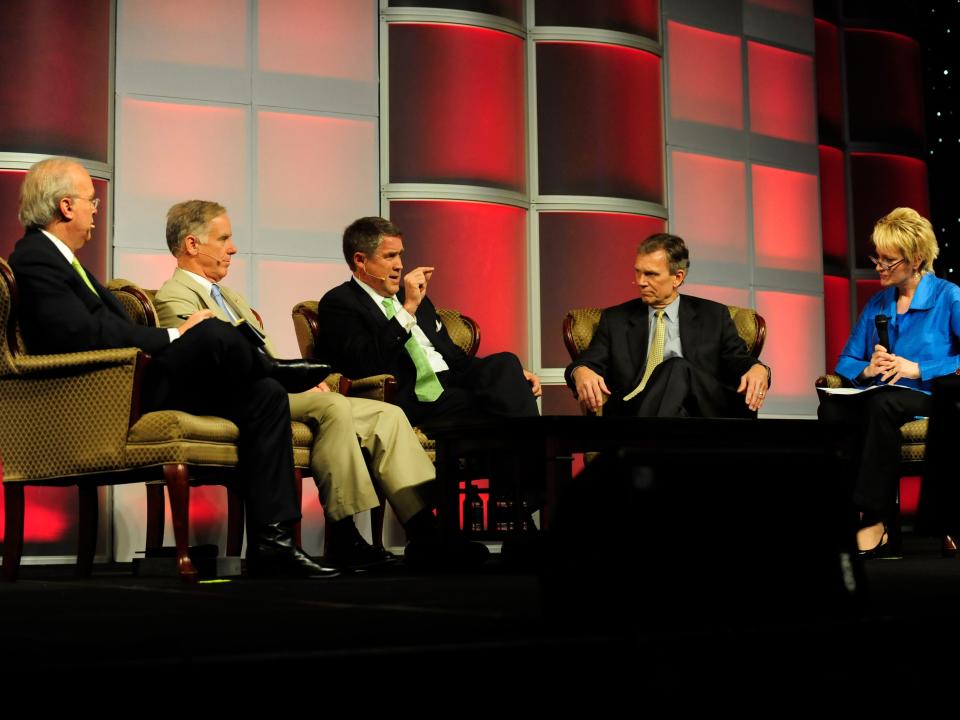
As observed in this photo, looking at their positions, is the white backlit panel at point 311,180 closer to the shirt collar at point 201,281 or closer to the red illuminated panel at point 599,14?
the red illuminated panel at point 599,14

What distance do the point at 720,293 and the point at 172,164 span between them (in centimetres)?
278

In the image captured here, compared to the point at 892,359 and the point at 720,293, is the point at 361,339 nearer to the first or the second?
the point at 892,359

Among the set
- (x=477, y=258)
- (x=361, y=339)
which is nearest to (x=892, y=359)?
(x=361, y=339)

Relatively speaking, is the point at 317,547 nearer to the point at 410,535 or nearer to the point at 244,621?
the point at 410,535

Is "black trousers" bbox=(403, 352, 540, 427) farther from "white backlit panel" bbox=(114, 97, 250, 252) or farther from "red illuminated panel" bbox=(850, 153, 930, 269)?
"red illuminated panel" bbox=(850, 153, 930, 269)

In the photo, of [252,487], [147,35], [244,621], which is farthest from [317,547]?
[244,621]

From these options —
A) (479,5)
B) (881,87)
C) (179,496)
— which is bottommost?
(179,496)

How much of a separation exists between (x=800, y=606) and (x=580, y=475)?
0.41 metres

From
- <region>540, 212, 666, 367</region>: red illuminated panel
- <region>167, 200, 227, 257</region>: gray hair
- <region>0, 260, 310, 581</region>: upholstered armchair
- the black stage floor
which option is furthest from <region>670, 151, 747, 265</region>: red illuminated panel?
the black stage floor

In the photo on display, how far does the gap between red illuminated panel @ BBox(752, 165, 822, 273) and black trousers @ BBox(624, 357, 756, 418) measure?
238cm

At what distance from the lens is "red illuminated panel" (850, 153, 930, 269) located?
7914 mm

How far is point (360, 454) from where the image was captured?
13.2 ft

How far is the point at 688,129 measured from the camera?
6516mm

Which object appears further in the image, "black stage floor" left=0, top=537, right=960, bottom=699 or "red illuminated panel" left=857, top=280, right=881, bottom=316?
"red illuminated panel" left=857, top=280, right=881, bottom=316
